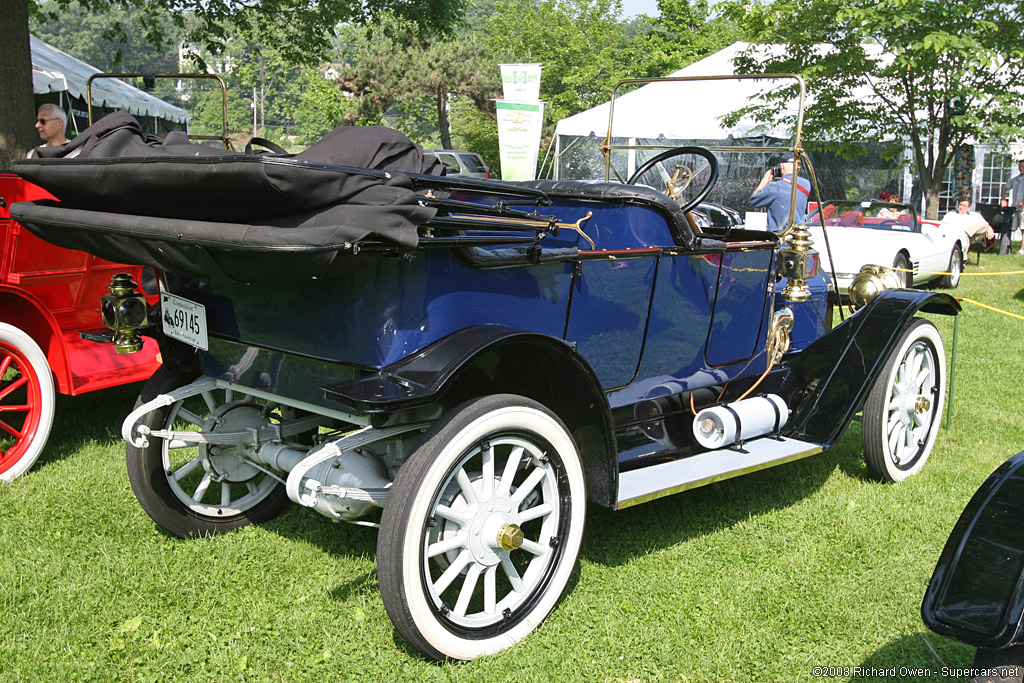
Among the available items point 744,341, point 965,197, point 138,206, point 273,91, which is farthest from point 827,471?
point 273,91

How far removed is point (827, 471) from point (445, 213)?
9.73 ft

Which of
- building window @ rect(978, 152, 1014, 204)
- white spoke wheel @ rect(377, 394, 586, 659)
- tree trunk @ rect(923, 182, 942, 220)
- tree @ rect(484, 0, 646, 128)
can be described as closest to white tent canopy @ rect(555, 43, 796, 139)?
white spoke wheel @ rect(377, 394, 586, 659)

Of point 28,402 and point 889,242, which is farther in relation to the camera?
point 889,242

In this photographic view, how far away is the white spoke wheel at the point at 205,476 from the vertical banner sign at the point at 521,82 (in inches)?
491

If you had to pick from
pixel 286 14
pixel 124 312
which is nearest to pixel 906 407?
pixel 124 312

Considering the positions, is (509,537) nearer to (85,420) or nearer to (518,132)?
(85,420)

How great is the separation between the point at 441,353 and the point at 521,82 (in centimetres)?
1358

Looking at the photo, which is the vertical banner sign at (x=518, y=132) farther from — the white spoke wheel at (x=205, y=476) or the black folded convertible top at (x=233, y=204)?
the black folded convertible top at (x=233, y=204)

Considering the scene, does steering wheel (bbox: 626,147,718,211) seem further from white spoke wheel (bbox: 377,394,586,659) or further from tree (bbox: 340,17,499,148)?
tree (bbox: 340,17,499,148)

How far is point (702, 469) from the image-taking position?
3.48 meters

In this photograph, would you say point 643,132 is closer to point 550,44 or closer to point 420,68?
point 550,44

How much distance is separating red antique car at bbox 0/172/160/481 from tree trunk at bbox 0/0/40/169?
7.06ft

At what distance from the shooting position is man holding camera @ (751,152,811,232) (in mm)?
4336

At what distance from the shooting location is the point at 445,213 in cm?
266
